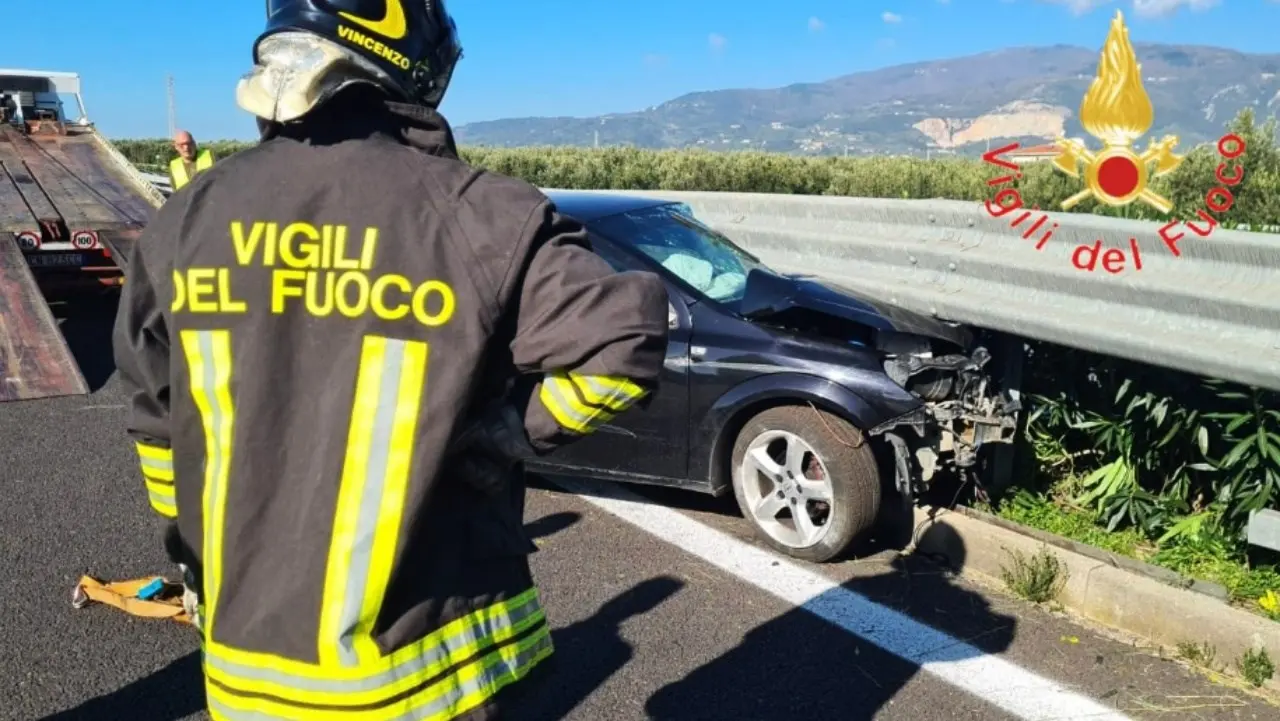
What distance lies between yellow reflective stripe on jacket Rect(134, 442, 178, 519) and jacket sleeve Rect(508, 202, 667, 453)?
2.18 ft

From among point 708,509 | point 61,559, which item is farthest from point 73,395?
point 708,509

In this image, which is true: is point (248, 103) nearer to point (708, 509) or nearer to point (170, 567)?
point (170, 567)

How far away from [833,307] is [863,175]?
14.0m

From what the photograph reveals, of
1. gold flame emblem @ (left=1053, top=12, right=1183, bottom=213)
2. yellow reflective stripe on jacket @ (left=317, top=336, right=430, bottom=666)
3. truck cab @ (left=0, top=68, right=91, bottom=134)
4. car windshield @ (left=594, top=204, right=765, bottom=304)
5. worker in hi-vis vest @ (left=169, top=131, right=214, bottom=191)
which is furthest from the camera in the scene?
truck cab @ (left=0, top=68, right=91, bottom=134)

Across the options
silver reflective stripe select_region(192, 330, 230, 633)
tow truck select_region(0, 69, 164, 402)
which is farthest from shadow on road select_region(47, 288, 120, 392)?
silver reflective stripe select_region(192, 330, 230, 633)

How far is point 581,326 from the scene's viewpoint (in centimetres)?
163

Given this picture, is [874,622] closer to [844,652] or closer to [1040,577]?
[844,652]

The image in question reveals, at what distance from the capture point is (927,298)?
5359 millimetres

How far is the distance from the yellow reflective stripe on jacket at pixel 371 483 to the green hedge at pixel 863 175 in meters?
4.77

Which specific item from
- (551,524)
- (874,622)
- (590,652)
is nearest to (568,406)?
(590,652)

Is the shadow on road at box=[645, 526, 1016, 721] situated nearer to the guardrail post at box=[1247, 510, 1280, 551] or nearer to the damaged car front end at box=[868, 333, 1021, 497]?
the damaged car front end at box=[868, 333, 1021, 497]

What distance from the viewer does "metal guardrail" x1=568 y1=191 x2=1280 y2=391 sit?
4.11 meters

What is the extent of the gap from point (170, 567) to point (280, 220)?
3.64 m
